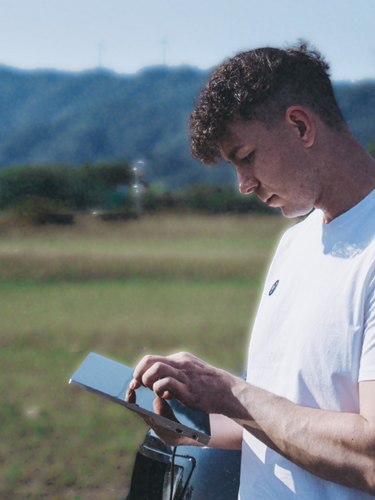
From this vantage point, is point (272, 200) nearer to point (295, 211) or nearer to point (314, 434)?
point (295, 211)

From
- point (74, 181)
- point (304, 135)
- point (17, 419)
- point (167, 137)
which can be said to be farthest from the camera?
point (167, 137)

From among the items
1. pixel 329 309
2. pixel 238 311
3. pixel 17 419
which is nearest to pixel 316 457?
pixel 329 309

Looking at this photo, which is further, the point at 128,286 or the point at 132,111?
the point at 132,111

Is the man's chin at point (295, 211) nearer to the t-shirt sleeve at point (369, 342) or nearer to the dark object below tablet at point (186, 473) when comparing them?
the t-shirt sleeve at point (369, 342)

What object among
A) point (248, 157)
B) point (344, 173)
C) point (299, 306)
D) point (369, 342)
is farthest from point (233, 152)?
point (369, 342)

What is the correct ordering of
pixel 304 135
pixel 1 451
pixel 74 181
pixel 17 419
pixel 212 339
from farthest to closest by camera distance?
1. pixel 74 181
2. pixel 212 339
3. pixel 17 419
4. pixel 1 451
5. pixel 304 135

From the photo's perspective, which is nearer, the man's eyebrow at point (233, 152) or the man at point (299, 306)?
the man at point (299, 306)

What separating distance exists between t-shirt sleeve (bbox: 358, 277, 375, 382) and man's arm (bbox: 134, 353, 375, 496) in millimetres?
21

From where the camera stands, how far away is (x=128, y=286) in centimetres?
627

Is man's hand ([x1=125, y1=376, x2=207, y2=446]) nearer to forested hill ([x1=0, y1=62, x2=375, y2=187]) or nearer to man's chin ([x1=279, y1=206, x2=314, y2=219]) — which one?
man's chin ([x1=279, y1=206, x2=314, y2=219])

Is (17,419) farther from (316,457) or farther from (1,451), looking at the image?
(316,457)

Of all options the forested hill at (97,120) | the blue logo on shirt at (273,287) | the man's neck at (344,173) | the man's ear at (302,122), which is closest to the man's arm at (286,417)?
the blue logo on shirt at (273,287)

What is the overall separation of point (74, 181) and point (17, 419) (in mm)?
6027

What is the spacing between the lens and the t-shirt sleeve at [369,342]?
2.44ft
